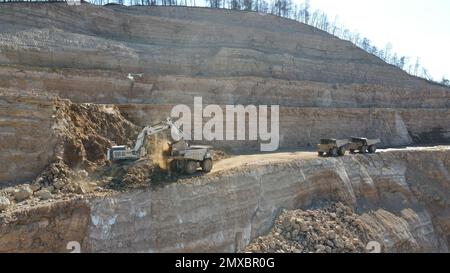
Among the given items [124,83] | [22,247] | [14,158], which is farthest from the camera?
[124,83]

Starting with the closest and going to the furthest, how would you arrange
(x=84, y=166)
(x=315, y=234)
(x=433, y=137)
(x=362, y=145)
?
(x=84, y=166), (x=315, y=234), (x=362, y=145), (x=433, y=137)

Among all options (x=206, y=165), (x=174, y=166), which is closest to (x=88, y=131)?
(x=174, y=166)

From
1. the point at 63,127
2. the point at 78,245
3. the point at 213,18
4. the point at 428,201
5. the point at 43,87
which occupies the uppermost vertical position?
the point at 213,18

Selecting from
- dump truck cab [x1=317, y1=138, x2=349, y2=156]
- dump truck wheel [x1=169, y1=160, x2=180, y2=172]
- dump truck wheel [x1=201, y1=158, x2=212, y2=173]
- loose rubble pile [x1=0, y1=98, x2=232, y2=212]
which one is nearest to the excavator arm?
loose rubble pile [x1=0, y1=98, x2=232, y2=212]

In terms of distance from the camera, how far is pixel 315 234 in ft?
47.1

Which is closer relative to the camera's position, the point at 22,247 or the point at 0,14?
the point at 22,247

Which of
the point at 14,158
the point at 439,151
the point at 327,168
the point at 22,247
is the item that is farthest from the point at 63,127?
the point at 439,151

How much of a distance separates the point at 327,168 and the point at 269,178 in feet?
13.0

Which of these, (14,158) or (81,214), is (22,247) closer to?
(81,214)

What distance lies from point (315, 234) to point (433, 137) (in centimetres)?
2407

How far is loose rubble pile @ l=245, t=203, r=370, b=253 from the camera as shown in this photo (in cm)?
1350

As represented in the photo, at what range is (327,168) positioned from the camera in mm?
18469

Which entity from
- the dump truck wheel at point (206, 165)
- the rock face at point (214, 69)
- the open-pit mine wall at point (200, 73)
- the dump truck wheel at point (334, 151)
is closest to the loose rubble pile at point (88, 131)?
the open-pit mine wall at point (200, 73)

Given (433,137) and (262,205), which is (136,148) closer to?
(262,205)
